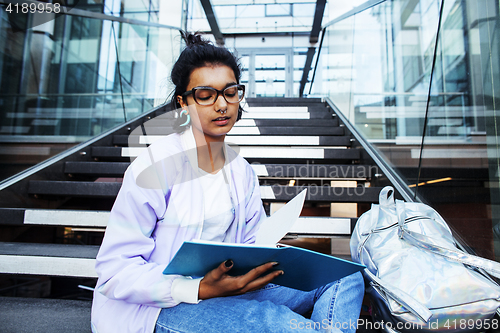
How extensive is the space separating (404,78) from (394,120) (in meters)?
0.31

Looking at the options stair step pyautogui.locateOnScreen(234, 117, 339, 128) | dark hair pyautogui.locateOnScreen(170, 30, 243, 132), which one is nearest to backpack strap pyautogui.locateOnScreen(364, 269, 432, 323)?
dark hair pyautogui.locateOnScreen(170, 30, 243, 132)

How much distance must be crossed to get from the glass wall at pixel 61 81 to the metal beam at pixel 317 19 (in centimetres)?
526

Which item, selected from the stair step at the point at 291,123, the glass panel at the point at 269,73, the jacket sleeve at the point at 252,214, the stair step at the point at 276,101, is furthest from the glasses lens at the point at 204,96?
the glass panel at the point at 269,73

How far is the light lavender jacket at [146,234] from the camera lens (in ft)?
2.52

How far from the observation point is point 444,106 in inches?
66.2

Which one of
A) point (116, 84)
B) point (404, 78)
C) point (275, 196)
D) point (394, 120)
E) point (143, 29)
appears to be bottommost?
point (275, 196)

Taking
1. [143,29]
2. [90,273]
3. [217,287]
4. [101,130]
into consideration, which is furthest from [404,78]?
[143,29]

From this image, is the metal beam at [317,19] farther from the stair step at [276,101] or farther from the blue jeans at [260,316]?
the blue jeans at [260,316]

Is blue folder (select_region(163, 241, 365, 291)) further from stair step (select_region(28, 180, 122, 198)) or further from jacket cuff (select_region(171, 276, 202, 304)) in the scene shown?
stair step (select_region(28, 180, 122, 198))

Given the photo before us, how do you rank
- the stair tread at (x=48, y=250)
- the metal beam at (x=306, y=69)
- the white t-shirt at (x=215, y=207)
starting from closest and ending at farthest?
the white t-shirt at (x=215, y=207) → the stair tread at (x=48, y=250) → the metal beam at (x=306, y=69)

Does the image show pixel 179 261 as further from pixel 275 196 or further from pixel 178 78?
pixel 275 196

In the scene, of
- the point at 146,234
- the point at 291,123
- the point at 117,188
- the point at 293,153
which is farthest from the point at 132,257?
the point at 291,123

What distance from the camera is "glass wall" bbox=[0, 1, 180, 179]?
2.20m

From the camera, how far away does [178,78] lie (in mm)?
1123
